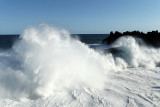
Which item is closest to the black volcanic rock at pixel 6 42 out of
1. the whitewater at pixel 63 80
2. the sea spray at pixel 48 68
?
the sea spray at pixel 48 68

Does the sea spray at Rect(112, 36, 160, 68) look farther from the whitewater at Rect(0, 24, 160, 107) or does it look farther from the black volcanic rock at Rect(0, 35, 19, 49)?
the black volcanic rock at Rect(0, 35, 19, 49)

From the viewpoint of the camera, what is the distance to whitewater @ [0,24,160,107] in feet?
17.2

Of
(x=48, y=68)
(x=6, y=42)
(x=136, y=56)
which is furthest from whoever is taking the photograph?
(x=6, y=42)

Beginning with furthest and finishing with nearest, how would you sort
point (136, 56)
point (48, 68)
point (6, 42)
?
point (6, 42)
point (136, 56)
point (48, 68)

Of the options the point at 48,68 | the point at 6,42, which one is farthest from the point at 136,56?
the point at 6,42

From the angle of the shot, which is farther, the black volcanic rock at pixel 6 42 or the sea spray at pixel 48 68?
the black volcanic rock at pixel 6 42

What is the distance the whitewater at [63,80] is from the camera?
5.24 meters

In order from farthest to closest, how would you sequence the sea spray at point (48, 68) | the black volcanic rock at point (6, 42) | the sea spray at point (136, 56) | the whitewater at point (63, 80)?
the black volcanic rock at point (6, 42)
the sea spray at point (136, 56)
the sea spray at point (48, 68)
the whitewater at point (63, 80)

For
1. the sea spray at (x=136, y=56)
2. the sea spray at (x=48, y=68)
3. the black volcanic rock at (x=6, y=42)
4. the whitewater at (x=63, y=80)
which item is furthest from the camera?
Answer: the black volcanic rock at (x=6, y=42)

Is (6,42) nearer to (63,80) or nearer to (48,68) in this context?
(48,68)

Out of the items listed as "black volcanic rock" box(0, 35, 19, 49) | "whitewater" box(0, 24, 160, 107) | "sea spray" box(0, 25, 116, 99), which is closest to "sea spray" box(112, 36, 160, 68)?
"whitewater" box(0, 24, 160, 107)

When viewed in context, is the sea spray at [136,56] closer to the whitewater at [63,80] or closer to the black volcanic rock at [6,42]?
the whitewater at [63,80]

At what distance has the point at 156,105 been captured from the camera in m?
4.86

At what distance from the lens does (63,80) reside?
21.9 ft
